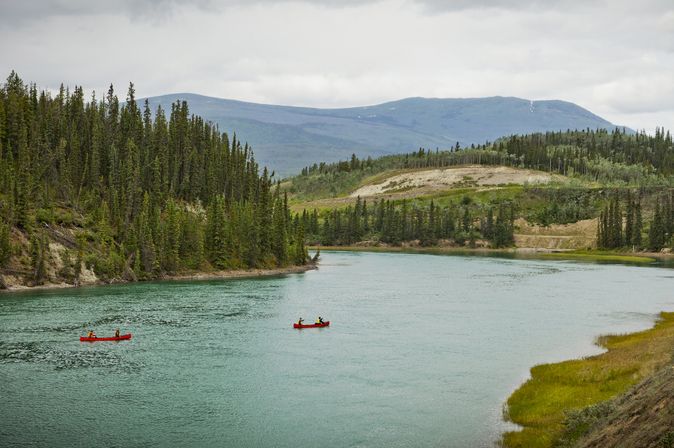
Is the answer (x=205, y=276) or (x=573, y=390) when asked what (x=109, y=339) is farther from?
(x=205, y=276)

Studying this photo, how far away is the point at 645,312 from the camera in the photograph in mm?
98938

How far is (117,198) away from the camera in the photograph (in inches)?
6156

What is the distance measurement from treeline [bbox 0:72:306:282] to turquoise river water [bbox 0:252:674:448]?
1719cm

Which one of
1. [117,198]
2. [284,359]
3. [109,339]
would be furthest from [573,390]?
[117,198]

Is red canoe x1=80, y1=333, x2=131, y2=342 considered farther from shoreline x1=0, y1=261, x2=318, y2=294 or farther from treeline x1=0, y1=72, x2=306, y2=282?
treeline x1=0, y1=72, x2=306, y2=282

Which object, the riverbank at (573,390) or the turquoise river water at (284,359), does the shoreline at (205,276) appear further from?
the riverbank at (573,390)

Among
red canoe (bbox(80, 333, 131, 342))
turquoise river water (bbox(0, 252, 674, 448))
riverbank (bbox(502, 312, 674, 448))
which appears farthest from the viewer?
red canoe (bbox(80, 333, 131, 342))

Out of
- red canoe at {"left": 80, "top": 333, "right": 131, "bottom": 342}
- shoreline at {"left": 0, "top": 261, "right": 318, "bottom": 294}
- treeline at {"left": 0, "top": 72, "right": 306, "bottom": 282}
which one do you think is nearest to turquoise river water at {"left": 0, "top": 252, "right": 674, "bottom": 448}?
red canoe at {"left": 80, "top": 333, "right": 131, "bottom": 342}

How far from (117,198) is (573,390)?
12680 cm

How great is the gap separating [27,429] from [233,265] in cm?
11688

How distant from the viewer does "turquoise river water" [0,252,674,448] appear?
151 feet

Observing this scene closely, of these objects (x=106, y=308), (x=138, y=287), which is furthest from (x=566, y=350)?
(x=138, y=287)

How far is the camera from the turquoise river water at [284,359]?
4591 cm

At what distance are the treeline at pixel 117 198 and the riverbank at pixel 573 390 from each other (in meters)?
94.0
